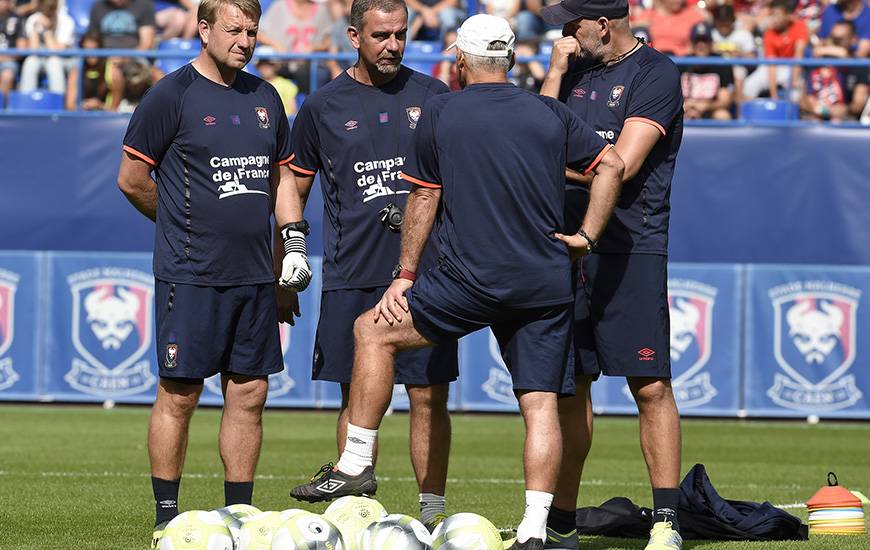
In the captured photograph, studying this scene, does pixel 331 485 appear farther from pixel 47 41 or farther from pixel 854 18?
pixel 47 41

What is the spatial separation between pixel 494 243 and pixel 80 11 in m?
15.3

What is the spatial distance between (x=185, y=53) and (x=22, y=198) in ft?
9.06

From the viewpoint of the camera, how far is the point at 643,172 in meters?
7.46

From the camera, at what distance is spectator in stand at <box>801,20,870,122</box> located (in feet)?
58.7

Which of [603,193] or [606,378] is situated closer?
[603,193]

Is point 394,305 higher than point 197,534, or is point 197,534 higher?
point 394,305

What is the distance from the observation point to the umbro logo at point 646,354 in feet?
24.0

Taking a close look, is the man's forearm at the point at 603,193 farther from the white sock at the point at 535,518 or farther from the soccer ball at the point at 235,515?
the soccer ball at the point at 235,515

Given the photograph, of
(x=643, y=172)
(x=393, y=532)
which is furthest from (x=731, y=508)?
(x=393, y=532)

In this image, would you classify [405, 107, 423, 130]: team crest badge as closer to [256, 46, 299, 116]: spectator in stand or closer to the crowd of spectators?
the crowd of spectators

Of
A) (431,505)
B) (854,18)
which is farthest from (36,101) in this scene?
(431,505)

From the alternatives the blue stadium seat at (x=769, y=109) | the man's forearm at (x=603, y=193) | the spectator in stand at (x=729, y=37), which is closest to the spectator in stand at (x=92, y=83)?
the spectator in stand at (x=729, y=37)

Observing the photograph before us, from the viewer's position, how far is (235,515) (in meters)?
6.63

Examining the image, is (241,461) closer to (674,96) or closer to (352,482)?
(352,482)
